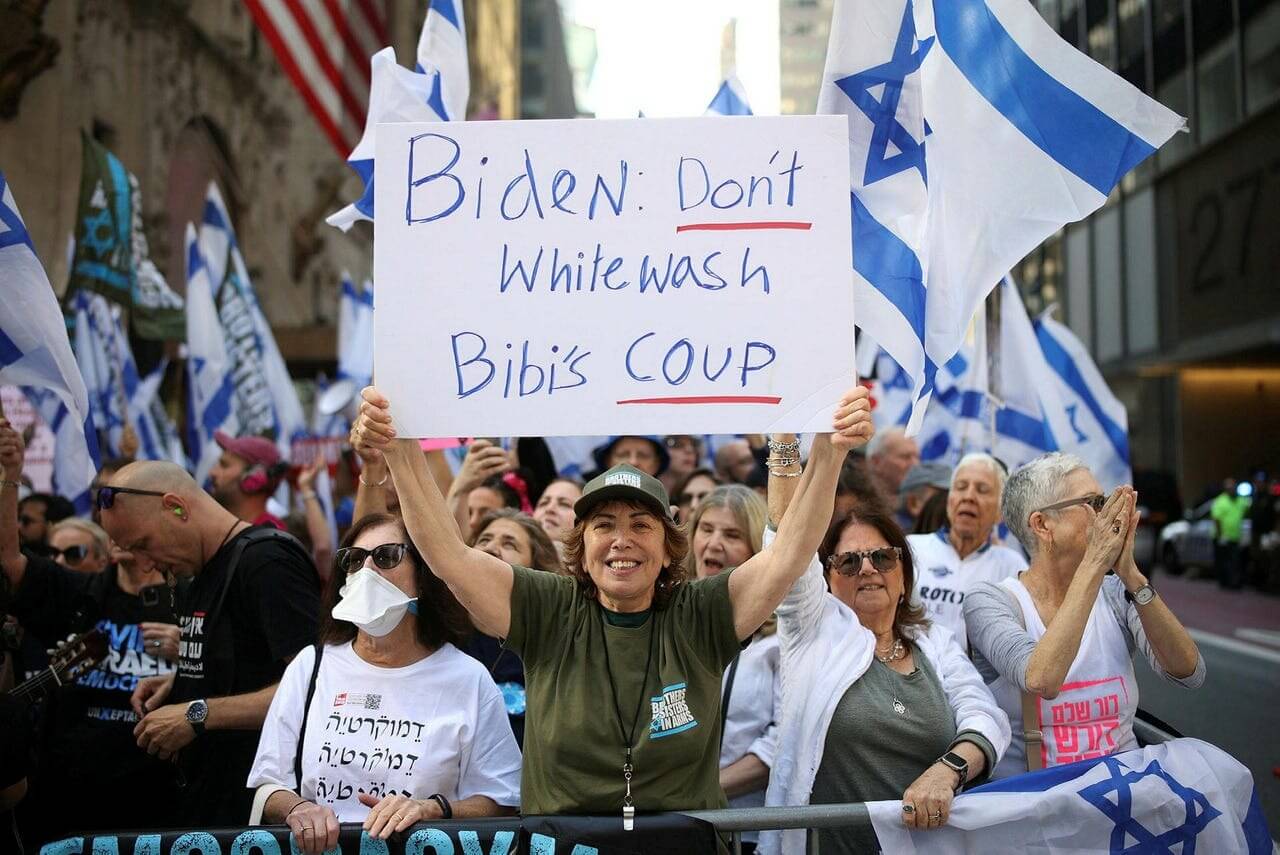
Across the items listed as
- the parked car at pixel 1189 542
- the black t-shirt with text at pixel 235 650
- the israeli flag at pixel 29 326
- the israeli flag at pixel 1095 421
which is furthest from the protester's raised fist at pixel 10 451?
the parked car at pixel 1189 542

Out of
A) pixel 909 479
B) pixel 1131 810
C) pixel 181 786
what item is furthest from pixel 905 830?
pixel 909 479

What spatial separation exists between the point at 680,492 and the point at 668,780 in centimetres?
293

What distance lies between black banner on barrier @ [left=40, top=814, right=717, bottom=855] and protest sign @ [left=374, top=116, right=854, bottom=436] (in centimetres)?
95

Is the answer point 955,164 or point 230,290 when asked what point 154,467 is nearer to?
point 955,164

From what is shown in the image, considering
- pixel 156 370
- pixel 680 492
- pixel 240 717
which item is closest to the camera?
pixel 240 717

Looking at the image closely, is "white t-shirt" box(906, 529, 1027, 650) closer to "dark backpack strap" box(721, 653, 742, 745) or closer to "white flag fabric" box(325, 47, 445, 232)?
"dark backpack strap" box(721, 653, 742, 745)

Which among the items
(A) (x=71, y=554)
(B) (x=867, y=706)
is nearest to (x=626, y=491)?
(B) (x=867, y=706)

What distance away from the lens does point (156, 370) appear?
887 cm

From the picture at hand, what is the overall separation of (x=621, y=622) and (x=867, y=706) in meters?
0.84

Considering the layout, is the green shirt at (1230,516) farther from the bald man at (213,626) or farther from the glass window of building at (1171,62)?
the bald man at (213,626)

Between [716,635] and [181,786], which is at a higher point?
[716,635]

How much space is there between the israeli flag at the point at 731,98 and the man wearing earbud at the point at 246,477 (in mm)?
3517

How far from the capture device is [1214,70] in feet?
82.0

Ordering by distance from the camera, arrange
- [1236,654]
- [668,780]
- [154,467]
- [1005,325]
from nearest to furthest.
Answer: [668,780]
[154,467]
[1005,325]
[1236,654]
